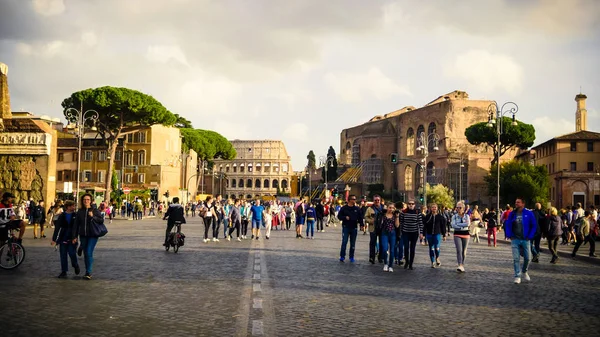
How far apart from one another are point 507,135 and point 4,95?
55.1 meters

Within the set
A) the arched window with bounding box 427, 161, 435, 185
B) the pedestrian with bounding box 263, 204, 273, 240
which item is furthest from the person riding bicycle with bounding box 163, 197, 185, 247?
the arched window with bounding box 427, 161, 435, 185

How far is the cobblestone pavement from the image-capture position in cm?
693

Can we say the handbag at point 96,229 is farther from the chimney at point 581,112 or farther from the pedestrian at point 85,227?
the chimney at point 581,112

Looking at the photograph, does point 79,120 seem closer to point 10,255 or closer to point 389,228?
point 10,255

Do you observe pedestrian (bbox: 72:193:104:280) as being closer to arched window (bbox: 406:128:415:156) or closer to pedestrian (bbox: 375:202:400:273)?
pedestrian (bbox: 375:202:400:273)

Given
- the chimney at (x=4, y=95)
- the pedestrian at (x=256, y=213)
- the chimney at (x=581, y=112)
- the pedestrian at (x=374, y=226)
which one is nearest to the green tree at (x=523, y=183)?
the chimney at (x=581, y=112)

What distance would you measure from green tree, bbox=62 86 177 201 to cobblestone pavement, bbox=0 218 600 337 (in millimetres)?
45286

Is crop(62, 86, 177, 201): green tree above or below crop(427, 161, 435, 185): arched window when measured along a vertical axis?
above

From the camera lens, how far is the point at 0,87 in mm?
35406

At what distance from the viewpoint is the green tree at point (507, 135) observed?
73.3 metres

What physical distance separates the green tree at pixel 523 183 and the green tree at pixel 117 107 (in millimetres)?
33937

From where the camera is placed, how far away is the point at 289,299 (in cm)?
901

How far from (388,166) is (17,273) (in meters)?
97.0

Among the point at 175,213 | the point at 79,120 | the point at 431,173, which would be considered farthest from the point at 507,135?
the point at 175,213
